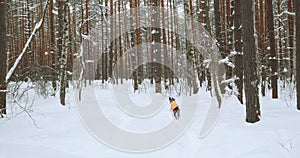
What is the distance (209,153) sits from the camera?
5172 mm

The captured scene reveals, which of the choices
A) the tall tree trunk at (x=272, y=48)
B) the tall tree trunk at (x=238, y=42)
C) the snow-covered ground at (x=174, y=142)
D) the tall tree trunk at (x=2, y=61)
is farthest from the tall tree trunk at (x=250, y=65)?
the tall tree trunk at (x=272, y=48)

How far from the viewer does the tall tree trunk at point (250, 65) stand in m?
7.34

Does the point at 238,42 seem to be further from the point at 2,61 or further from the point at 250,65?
the point at 2,61

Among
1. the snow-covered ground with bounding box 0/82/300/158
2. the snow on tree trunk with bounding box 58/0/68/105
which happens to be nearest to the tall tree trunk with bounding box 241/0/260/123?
the snow-covered ground with bounding box 0/82/300/158

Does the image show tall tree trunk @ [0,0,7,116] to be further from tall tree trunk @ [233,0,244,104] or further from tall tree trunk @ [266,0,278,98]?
tall tree trunk @ [266,0,278,98]

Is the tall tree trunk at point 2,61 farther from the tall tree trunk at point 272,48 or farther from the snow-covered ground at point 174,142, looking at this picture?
the tall tree trunk at point 272,48

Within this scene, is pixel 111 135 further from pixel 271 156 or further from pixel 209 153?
pixel 271 156

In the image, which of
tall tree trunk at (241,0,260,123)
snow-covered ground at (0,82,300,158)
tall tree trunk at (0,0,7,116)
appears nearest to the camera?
snow-covered ground at (0,82,300,158)

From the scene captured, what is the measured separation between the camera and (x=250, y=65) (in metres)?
7.36

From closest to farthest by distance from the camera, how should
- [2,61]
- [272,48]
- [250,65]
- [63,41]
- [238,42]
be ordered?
[250,65] → [2,61] → [238,42] → [63,41] → [272,48]

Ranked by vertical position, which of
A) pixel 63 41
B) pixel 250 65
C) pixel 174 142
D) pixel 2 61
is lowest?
pixel 174 142

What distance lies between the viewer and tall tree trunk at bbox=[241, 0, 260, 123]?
24.1 ft

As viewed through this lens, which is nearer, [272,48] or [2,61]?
[2,61]

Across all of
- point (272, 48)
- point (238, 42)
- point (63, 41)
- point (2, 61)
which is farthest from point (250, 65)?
point (63, 41)
